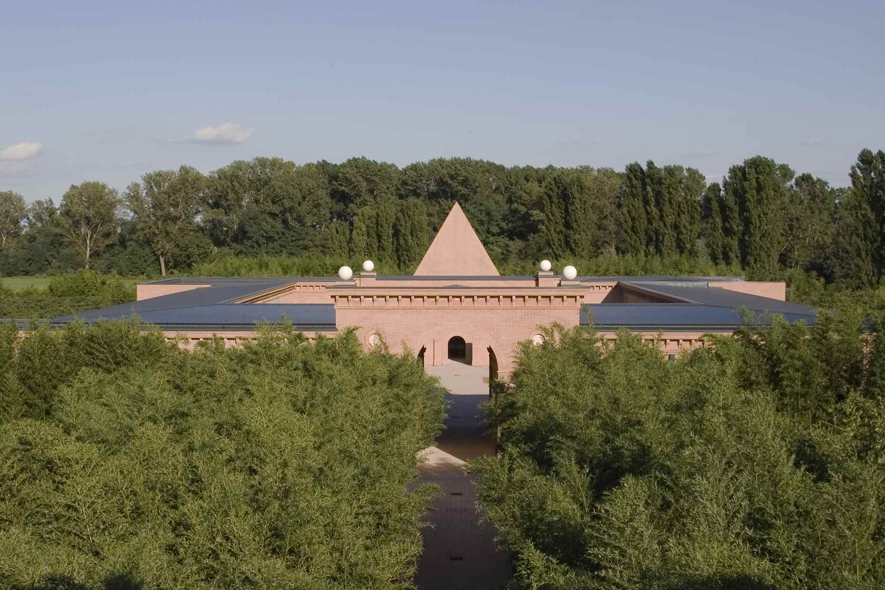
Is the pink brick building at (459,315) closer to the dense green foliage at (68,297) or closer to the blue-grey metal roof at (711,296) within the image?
the blue-grey metal roof at (711,296)

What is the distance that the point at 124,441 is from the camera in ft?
43.3

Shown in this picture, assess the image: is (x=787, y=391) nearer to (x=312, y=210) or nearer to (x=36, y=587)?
(x=36, y=587)

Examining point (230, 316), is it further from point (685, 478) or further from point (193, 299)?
point (685, 478)

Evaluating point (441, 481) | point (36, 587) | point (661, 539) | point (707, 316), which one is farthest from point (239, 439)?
point (707, 316)

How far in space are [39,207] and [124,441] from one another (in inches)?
3044

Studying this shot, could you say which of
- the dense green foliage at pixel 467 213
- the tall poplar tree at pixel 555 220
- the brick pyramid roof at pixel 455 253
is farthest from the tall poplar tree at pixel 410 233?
the brick pyramid roof at pixel 455 253

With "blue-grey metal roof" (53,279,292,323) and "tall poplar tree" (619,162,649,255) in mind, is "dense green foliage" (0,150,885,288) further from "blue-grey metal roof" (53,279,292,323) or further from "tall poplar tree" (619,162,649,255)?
"blue-grey metal roof" (53,279,292,323)

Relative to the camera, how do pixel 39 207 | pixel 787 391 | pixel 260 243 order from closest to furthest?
pixel 787 391 → pixel 260 243 → pixel 39 207

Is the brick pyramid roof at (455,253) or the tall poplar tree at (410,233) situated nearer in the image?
the brick pyramid roof at (455,253)

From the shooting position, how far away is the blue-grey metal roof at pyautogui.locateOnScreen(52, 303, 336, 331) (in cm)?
2162

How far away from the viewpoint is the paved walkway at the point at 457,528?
14453 mm

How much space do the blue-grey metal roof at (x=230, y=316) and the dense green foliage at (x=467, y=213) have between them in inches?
1059

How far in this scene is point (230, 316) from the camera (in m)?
22.8

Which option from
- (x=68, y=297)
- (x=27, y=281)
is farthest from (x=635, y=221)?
(x=27, y=281)
